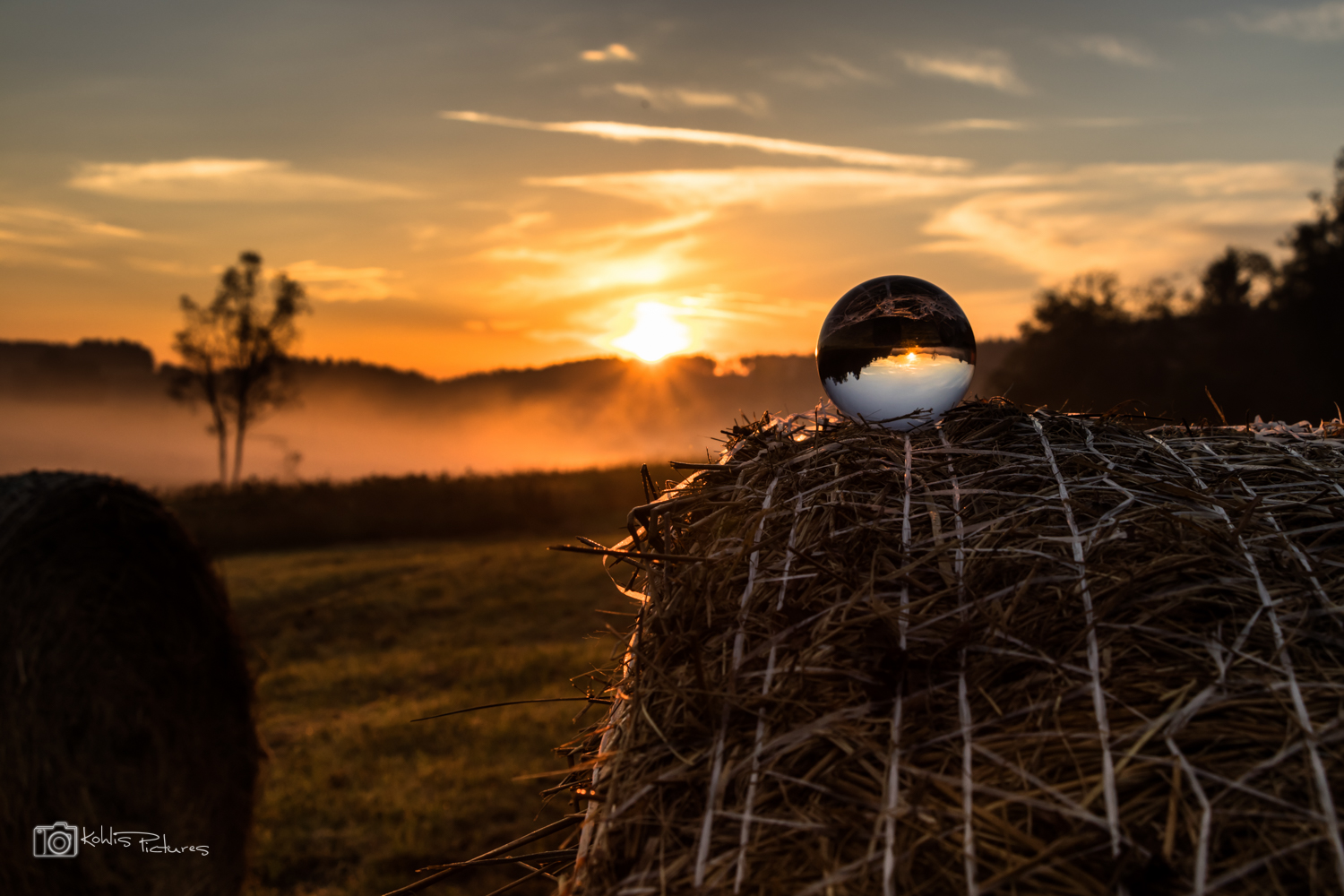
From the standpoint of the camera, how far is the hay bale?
155 centimetres

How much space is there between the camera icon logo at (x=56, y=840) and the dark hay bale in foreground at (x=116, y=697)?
0.06 metres

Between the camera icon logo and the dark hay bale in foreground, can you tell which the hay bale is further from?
the dark hay bale in foreground

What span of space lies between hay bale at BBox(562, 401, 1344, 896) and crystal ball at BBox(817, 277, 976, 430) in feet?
0.77

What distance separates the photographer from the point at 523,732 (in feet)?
35.5

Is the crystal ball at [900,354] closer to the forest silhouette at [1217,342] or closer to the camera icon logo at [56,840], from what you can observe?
the camera icon logo at [56,840]

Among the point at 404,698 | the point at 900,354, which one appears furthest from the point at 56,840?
the point at 900,354

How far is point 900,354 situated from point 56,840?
290 inches

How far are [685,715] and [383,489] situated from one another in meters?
30.1

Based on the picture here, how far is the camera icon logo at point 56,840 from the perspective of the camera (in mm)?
6086

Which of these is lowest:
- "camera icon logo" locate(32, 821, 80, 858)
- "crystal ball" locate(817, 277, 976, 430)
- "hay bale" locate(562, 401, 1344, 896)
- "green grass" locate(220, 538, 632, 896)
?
"green grass" locate(220, 538, 632, 896)

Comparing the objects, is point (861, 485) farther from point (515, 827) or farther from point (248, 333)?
point (248, 333)

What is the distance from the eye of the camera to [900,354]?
8.55 feet

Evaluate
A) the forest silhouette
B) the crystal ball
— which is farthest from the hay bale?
the forest silhouette

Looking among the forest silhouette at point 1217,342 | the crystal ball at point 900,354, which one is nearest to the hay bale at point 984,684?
the crystal ball at point 900,354
